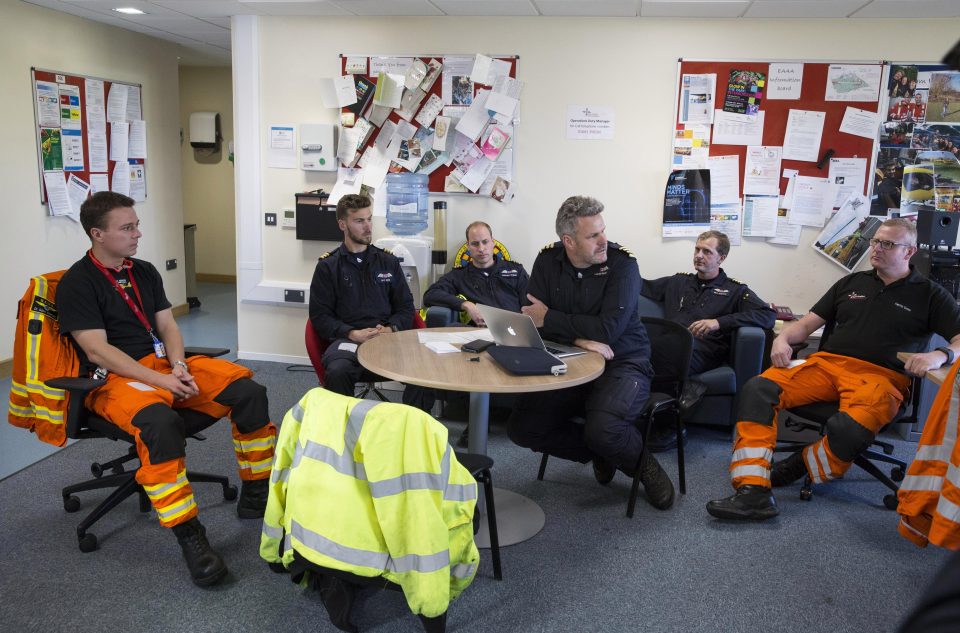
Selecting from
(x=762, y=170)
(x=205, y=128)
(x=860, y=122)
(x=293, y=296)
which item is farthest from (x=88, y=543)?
(x=205, y=128)

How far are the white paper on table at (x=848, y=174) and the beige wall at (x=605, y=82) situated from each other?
348 mm

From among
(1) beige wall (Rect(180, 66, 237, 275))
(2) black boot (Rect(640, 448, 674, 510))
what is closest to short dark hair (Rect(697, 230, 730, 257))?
(2) black boot (Rect(640, 448, 674, 510))

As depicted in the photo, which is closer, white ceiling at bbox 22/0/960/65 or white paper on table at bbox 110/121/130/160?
white ceiling at bbox 22/0/960/65

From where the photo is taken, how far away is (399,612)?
2.40m

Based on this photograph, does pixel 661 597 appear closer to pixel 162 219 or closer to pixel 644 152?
pixel 644 152

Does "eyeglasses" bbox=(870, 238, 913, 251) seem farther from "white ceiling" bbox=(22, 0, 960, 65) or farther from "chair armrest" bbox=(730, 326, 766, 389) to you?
"white ceiling" bbox=(22, 0, 960, 65)

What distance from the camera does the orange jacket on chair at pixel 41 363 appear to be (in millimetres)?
2717

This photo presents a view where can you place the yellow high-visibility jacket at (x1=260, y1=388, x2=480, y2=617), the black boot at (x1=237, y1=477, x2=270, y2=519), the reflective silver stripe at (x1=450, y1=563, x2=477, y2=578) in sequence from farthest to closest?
the black boot at (x1=237, y1=477, x2=270, y2=519), the reflective silver stripe at (x1=450, y1=563, x2=477, y2=578), the yellow high-visibility jacket at (x1=260, y1=388, x2=480, y2=617)

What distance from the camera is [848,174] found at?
4617mm

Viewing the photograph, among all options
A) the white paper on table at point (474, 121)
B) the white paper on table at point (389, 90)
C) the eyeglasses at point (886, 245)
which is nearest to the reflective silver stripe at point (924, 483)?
the eyeglasses at point (886, 245)

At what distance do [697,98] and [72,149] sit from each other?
437 centimetres

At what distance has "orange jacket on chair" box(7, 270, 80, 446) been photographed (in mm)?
2717

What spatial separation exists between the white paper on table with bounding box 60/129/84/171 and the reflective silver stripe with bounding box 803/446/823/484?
201 inches

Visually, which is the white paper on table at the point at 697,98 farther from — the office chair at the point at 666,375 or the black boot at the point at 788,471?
the black boot at the point at 788,471
